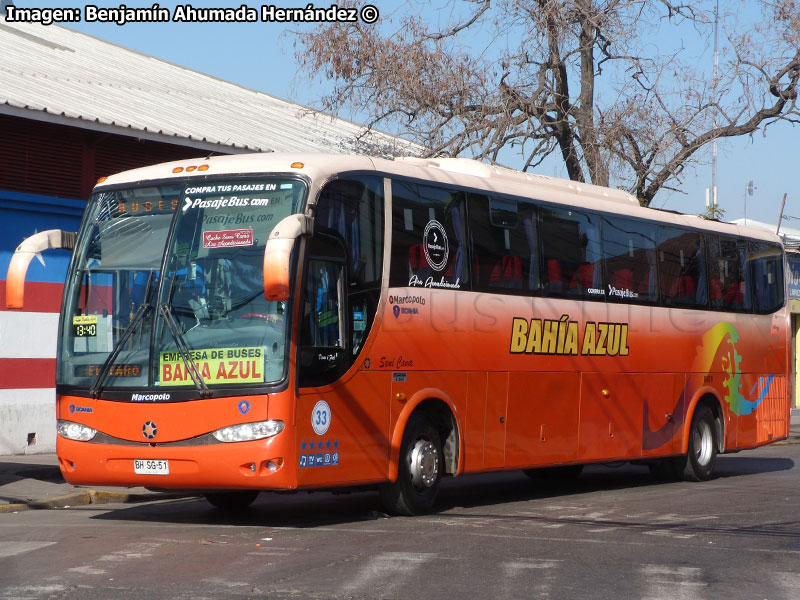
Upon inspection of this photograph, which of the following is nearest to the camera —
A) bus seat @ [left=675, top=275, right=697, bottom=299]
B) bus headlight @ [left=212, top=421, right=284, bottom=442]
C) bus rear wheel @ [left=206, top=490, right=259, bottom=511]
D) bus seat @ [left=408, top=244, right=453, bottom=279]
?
bus headlight @ [left=212, top=421, right=284, bottom=442]

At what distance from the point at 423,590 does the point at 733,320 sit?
37.2 ft

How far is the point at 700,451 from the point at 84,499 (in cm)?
876

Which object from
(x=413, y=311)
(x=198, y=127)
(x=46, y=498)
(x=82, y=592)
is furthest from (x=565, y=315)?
(x=198, y=127)

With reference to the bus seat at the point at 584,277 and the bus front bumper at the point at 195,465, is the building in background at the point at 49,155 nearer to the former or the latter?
the bus front bumper at the point at 195,465

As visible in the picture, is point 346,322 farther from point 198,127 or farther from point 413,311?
point 198,127

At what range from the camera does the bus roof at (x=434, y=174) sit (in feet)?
36.2

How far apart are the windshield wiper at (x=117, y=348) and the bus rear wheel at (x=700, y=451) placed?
357 inches

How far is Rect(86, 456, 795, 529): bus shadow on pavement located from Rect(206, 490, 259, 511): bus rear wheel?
9 cm

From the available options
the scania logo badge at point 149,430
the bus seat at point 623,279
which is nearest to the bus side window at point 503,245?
the bus seat at point 623,279

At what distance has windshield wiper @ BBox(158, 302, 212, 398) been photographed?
10.5 m

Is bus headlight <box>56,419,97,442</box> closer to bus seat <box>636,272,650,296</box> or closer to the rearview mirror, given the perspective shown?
the rearview mirror

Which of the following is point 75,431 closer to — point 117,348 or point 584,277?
point 117,348

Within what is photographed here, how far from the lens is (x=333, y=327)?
10.9m

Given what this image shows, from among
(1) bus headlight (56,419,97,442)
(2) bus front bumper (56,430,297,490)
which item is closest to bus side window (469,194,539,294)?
(2) bus front bumper (56,430,297,490)
